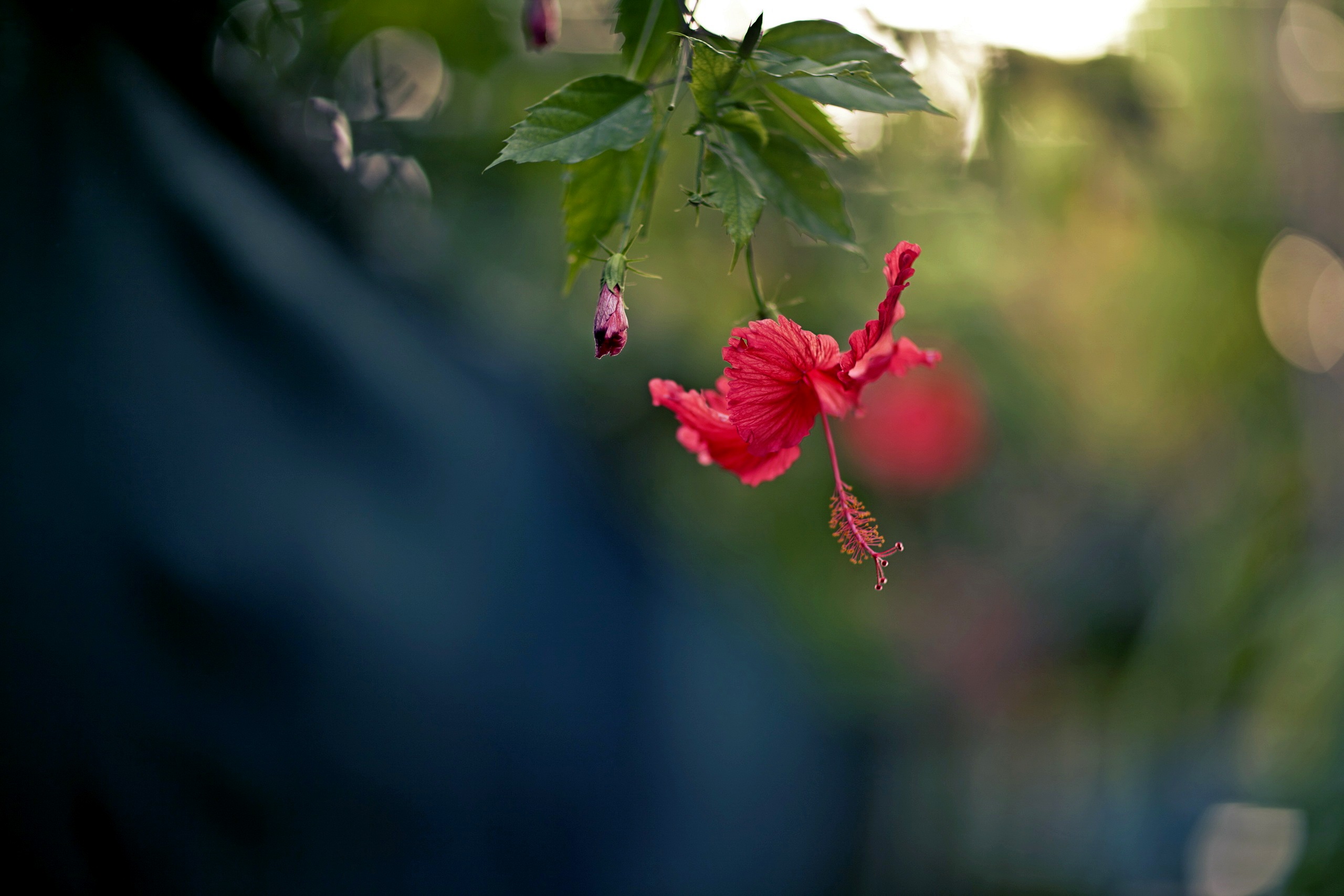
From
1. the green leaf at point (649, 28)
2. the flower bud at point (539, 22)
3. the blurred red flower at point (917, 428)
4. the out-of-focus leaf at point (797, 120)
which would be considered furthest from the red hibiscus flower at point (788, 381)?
the blurred red flower at point (917, 428)

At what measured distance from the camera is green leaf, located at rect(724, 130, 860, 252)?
0.56 m

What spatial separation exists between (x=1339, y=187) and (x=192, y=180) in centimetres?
279

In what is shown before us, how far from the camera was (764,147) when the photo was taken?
1.88ft

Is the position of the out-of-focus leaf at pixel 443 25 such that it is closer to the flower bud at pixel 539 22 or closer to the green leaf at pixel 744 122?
the flower bud at pixel 539 22

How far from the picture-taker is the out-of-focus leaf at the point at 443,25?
1.15 meters

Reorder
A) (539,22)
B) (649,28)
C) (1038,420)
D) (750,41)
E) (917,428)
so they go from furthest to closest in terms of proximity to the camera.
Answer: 1. (1038,420)
2. (917,428)
3. (539,22)
4. (649,28)
5. (750,41)

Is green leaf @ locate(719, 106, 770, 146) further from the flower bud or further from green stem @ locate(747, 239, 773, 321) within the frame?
the flower bud

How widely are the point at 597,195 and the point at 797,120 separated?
15 cm

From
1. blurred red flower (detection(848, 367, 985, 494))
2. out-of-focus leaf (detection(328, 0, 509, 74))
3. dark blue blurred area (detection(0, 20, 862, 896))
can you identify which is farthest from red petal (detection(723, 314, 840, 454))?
blurred red flower (detection(848, 367, 985, 494))

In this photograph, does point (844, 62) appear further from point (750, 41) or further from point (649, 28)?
point (649, 28)

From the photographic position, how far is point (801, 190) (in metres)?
0.57

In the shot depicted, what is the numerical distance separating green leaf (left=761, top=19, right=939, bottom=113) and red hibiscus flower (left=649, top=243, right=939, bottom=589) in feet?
0.32

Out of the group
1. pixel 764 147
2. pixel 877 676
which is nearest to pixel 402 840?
pixel 764 147

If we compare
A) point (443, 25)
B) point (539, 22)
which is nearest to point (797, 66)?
point (539, 22)
